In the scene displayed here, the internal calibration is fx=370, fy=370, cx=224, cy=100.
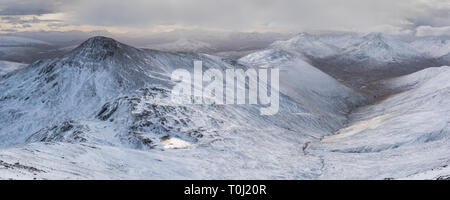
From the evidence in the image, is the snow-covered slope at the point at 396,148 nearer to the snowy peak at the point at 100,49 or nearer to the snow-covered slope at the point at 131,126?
the snow-covered slope at the point at 131,126

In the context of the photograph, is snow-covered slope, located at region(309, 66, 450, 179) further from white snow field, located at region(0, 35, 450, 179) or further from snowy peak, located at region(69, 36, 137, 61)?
snowy peak, located at region(69, 36, 137, 61)

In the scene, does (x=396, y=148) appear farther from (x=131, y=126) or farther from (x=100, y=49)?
(x=100, y=49)

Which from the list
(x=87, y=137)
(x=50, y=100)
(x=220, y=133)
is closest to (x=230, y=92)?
(x=220, y=133)

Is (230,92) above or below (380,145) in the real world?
above

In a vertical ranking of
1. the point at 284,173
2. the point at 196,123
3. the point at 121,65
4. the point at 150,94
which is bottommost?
the point at 284,173

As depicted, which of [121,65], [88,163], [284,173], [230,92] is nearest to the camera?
[88,163]

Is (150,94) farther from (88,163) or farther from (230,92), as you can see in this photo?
(88,163)

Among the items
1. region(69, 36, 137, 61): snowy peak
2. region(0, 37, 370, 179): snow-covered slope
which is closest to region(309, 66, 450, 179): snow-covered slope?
region(0, 37, 370, 179): snow-covered slope
